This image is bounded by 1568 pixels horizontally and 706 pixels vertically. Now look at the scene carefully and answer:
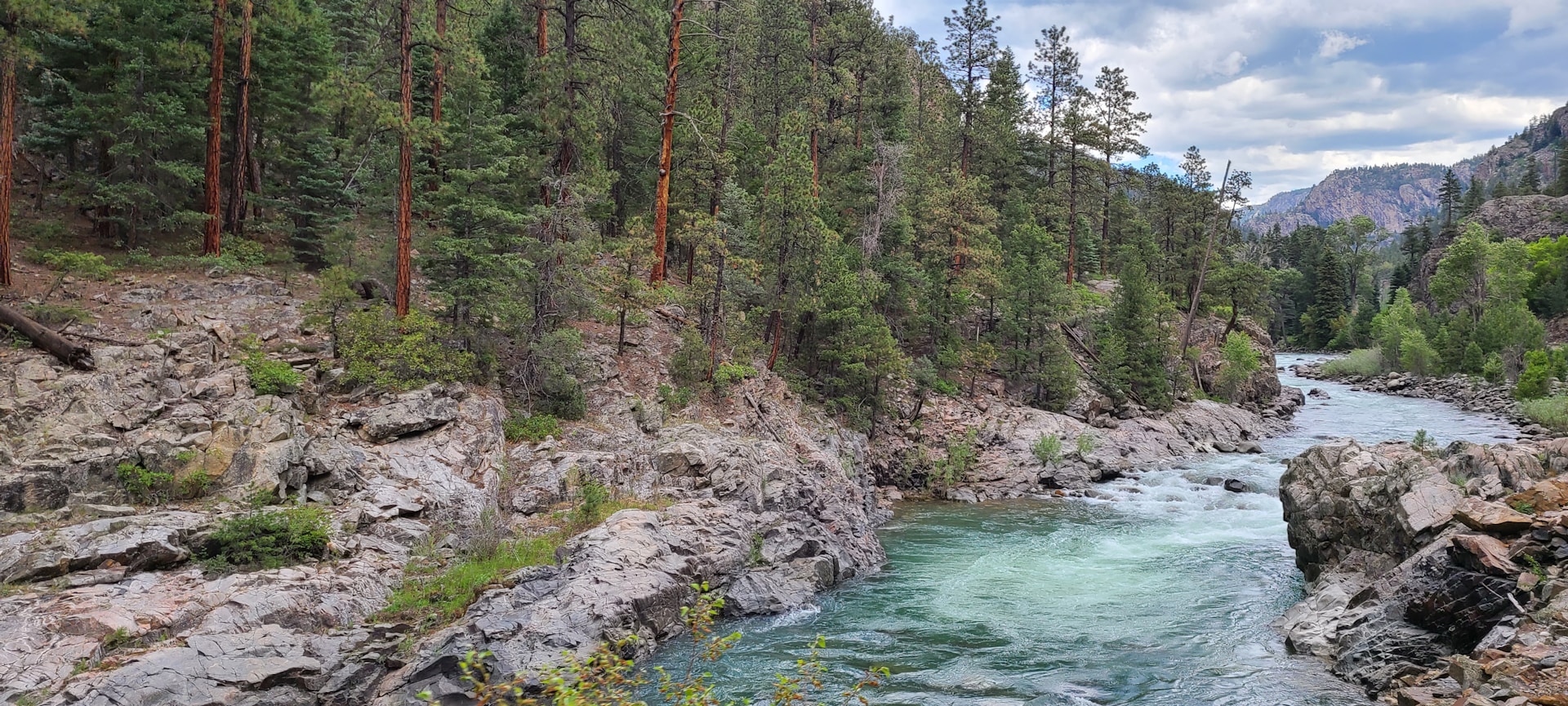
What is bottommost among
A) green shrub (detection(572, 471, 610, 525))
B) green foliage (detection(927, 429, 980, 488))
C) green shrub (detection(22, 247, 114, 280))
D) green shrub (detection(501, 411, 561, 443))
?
green foliage (detection(927, 429, 980, 488))

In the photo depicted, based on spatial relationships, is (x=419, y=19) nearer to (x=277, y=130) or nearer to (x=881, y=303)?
(x=277, y=130)

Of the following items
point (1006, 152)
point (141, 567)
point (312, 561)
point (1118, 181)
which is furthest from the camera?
point (1118, 181)

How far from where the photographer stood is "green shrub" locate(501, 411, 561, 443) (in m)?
17.2

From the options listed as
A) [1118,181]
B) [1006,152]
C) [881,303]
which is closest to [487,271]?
[881,303]

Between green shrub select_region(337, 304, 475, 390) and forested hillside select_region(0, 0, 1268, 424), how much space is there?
0.13 metres

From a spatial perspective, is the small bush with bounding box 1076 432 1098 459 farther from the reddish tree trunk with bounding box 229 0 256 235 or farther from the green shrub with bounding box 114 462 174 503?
the reddish tree trunk with bounding box 229 0 256 235

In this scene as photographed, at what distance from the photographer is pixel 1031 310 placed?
34.0 metres

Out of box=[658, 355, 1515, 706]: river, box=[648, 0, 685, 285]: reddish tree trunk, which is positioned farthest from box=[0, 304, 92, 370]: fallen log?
box=[648, 0, 685, 285]: reddish tree trunk

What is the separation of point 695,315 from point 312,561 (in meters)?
15.2

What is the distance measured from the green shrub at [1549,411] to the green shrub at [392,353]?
1583 inches

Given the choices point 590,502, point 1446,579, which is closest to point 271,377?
point 590,502

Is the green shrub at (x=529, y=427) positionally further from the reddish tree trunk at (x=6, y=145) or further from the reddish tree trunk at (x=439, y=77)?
the reddish tree trunk at (x=6, y=145)

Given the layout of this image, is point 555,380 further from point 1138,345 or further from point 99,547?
point 1138,345

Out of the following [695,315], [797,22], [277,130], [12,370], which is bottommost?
[12,370]
